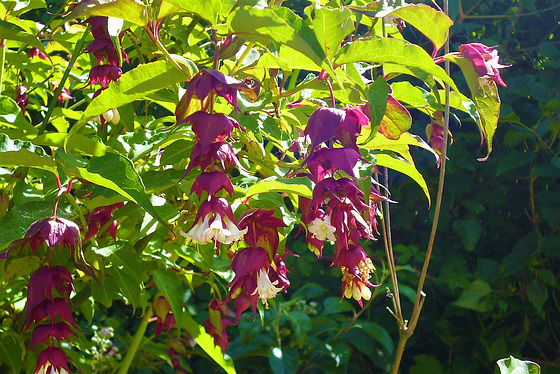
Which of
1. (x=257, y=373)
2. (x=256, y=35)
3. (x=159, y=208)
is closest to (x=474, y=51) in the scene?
(x=256, y=35)

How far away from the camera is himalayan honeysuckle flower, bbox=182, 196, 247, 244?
0.48m

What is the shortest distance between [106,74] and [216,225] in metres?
0.33

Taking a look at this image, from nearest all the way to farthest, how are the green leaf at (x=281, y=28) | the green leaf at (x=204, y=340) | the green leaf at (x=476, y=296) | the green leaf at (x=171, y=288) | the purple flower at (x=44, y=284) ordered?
the green leaf at (x=281, y=28) < the purple flower at (x=44, y=284) < the green leaf at (x=171, y=288) < the green leaf at (x=204, y=340) < the green leaf at (x=476, y=296)

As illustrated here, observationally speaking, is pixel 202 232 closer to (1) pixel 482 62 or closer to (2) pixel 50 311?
(2) pixel 50 311

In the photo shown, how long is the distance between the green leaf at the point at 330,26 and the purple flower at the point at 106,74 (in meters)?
0.33

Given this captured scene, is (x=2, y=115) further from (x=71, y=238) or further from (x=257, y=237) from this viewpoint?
(x=257, y=237)

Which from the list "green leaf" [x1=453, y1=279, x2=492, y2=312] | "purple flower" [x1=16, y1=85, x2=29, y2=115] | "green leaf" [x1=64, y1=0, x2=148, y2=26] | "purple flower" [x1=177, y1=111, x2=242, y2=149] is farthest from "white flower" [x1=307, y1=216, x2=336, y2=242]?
"green leaf" [x1=453, y1=279, x2=492, y2=312]

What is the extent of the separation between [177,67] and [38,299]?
26cm

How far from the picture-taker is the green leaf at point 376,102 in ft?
1.49

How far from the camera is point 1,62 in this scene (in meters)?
0.83

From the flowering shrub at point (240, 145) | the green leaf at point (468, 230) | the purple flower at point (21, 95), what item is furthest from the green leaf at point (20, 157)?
the green leaf at point (468, 230)

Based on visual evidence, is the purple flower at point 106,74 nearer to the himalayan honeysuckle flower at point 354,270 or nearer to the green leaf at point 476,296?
the himalayan honeysuckle flower at point 354,270

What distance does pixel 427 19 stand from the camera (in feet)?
1.70

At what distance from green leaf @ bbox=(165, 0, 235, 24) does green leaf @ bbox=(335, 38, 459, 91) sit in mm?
109
